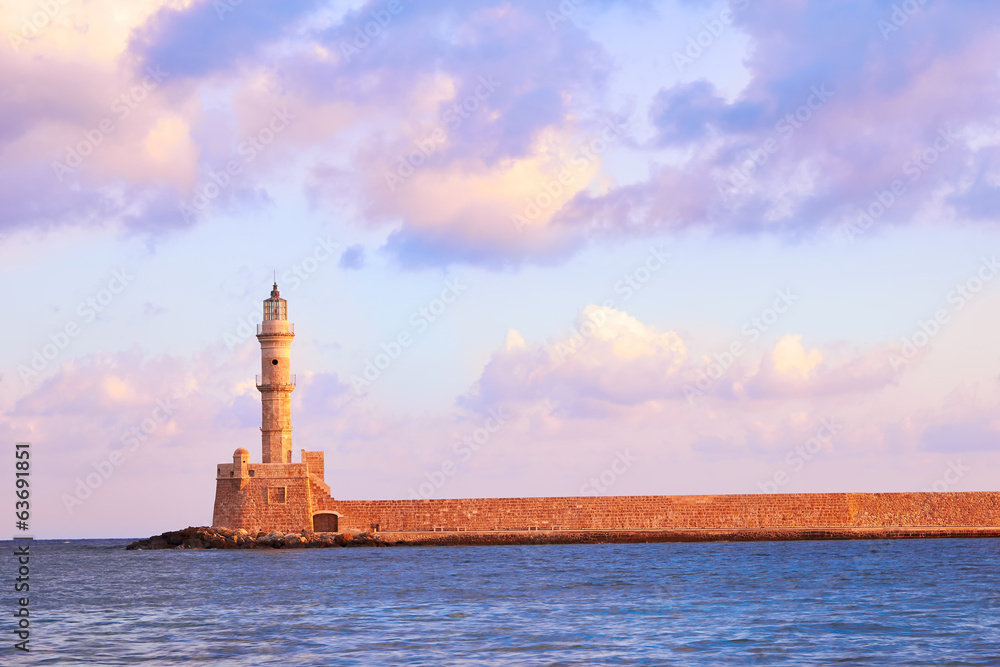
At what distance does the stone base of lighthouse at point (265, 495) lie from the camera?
135 ft

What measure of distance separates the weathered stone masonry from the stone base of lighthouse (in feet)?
0.11

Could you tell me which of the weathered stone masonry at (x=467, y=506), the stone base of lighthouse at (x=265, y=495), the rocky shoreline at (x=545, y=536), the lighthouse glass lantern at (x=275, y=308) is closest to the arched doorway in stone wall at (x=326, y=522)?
the weathered stone masonry at (x=467, y=506)

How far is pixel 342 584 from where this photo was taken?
24.7 metres

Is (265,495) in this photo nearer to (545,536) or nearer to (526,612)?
(545,536)

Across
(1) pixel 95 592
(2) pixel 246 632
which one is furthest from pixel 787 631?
(1) pixel 95 592

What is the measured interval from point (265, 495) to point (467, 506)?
697cm

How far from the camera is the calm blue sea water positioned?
14.5 meters

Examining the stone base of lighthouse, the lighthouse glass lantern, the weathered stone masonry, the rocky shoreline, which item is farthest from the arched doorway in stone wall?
the lighthouse glass lantern

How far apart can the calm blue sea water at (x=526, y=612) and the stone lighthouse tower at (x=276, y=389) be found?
786 cm

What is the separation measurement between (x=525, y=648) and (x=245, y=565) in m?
18.9

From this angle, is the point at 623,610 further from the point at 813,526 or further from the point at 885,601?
the point at 813,526

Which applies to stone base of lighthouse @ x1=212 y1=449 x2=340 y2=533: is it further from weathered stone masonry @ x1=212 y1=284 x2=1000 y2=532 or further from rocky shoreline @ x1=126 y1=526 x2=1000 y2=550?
rocky shoreline @ x1=126 y1=526 x2=1000 y2=550

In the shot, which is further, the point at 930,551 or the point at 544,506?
the point at 544,506

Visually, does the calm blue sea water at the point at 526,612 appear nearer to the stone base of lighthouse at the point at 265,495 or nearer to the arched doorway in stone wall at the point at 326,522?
the stone base of lighthouse at the point at 265,495
